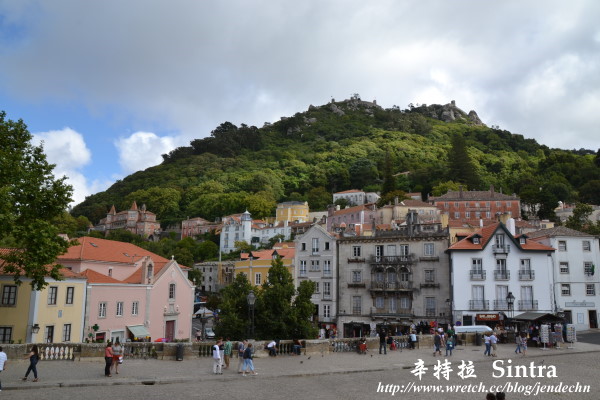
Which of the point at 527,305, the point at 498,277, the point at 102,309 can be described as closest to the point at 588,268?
the point at 527,305

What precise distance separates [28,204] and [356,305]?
3022 cm

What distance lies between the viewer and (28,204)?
2347 cm

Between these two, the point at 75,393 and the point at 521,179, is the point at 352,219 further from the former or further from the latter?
the point at 75,393

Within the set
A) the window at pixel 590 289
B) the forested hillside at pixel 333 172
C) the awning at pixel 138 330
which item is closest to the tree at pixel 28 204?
the awning at pixel 138 330

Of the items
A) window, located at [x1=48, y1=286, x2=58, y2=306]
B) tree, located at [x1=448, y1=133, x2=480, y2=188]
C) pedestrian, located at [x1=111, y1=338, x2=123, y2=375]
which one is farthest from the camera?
tree, located at [x1=448, y1=133, x2=480, y2=188]

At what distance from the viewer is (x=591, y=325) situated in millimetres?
43750

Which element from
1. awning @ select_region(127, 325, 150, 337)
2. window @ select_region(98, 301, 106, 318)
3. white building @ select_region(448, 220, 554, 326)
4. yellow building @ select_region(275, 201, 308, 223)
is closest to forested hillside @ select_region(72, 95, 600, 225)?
yellow building @ select_region(275, 201, 308, 223)

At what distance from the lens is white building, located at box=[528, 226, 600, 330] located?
4388 centimetres

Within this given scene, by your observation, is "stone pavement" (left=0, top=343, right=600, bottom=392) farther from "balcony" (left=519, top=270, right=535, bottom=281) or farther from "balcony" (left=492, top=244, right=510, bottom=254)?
"balcony" (left=492, top=244, right=510, bottom=254)

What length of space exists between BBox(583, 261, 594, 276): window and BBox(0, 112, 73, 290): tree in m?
43.6

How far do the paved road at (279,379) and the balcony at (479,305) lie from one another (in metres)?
17.5

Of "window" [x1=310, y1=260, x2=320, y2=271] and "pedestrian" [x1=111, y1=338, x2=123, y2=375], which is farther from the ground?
"window" [x1=310, y1=260, x2=320, y2=271]

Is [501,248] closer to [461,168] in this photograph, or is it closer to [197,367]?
[197,367]

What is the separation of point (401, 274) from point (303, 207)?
251 ft
